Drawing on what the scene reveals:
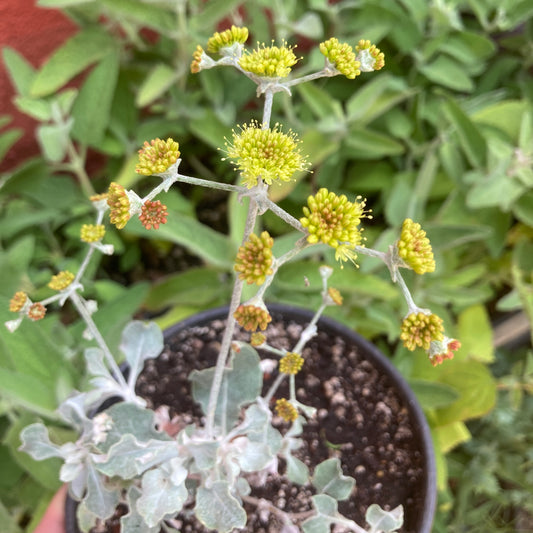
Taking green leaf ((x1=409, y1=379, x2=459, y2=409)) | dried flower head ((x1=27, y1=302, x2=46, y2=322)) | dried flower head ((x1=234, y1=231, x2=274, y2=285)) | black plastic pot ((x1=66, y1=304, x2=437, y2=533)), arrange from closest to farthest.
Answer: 1. dried flower head ((x1=234, y1=231, x2=274, y2=285))
2. dried flower head ((x1=27, y1=302, x2=46, y2=322))
3. black plastic pot ((x1=66, y1=304, x2=437, y2=533))
4. green leaf ((x1=409, y1=379, x2=459, y2=409))

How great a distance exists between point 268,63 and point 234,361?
1.02ft

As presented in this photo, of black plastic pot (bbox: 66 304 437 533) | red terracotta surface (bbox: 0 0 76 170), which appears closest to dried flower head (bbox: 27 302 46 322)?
black plastic pot (bbox: 66 304 437 533)

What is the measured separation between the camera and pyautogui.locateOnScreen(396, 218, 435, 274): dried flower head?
0.95 feet

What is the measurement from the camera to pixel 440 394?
2.19 ft

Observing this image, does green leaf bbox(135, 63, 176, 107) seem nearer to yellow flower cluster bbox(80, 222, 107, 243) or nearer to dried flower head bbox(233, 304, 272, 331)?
yellow flower cluster bbox(80, 222, 107, 243)

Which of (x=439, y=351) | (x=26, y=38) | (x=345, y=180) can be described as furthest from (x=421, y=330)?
(x=26, y=38)

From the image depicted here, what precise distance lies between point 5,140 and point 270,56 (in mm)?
635

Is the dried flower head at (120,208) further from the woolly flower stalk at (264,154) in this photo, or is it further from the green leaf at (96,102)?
the green leaf at (96,102)

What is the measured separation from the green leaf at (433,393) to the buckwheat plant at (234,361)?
0.20 m

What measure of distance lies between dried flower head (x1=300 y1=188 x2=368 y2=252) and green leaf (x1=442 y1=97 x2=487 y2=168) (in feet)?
1.78

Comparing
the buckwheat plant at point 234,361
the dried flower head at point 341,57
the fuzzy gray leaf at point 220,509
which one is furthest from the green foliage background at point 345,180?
the dried flower head at point 341,57

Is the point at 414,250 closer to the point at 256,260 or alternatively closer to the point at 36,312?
the point at 256,260

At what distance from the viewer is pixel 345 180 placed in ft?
3.11

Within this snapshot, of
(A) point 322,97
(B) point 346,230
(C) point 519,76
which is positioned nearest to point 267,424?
(B) point 346,230
